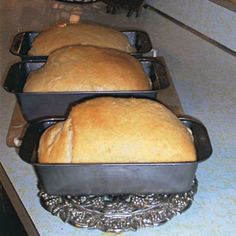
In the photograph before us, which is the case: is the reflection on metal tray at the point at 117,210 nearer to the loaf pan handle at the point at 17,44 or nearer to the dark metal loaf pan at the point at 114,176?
the dark metal loaf pan at the point at 114,176

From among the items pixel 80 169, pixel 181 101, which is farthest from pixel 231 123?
pixel 80 169

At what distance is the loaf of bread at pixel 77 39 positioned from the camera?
32.1 inches

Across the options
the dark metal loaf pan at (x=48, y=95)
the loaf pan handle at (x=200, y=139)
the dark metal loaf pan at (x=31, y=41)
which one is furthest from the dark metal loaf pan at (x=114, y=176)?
the dark metal loaf pan at (x=31, y=41)

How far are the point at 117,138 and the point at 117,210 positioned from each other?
0.09m

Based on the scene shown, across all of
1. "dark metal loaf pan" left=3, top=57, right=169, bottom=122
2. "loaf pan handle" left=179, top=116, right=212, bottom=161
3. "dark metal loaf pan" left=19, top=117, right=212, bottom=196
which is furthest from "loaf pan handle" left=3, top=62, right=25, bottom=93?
"loaf pan handle" left=179, top=116, right=212, bottom=161

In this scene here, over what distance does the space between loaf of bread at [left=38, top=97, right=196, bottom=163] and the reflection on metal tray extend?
65 millimetres

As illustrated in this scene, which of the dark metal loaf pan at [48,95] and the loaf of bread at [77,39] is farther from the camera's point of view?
the loaf of bread at [77,39]

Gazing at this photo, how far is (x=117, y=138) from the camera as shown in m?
0.53

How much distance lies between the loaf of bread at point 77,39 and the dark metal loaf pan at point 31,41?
24 millimetres

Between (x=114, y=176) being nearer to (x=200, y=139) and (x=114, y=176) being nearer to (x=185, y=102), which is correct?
(x=200, y=139)

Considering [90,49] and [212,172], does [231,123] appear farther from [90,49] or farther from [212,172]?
[90,49]

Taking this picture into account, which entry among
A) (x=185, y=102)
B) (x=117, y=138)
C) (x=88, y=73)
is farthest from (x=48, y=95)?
(x=185, y=102)

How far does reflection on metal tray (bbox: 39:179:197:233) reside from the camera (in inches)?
21.5

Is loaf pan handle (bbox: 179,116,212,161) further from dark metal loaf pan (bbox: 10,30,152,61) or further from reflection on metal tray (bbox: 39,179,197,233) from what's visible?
dark metal loaf pan (bbox: 10,30,152,61)
